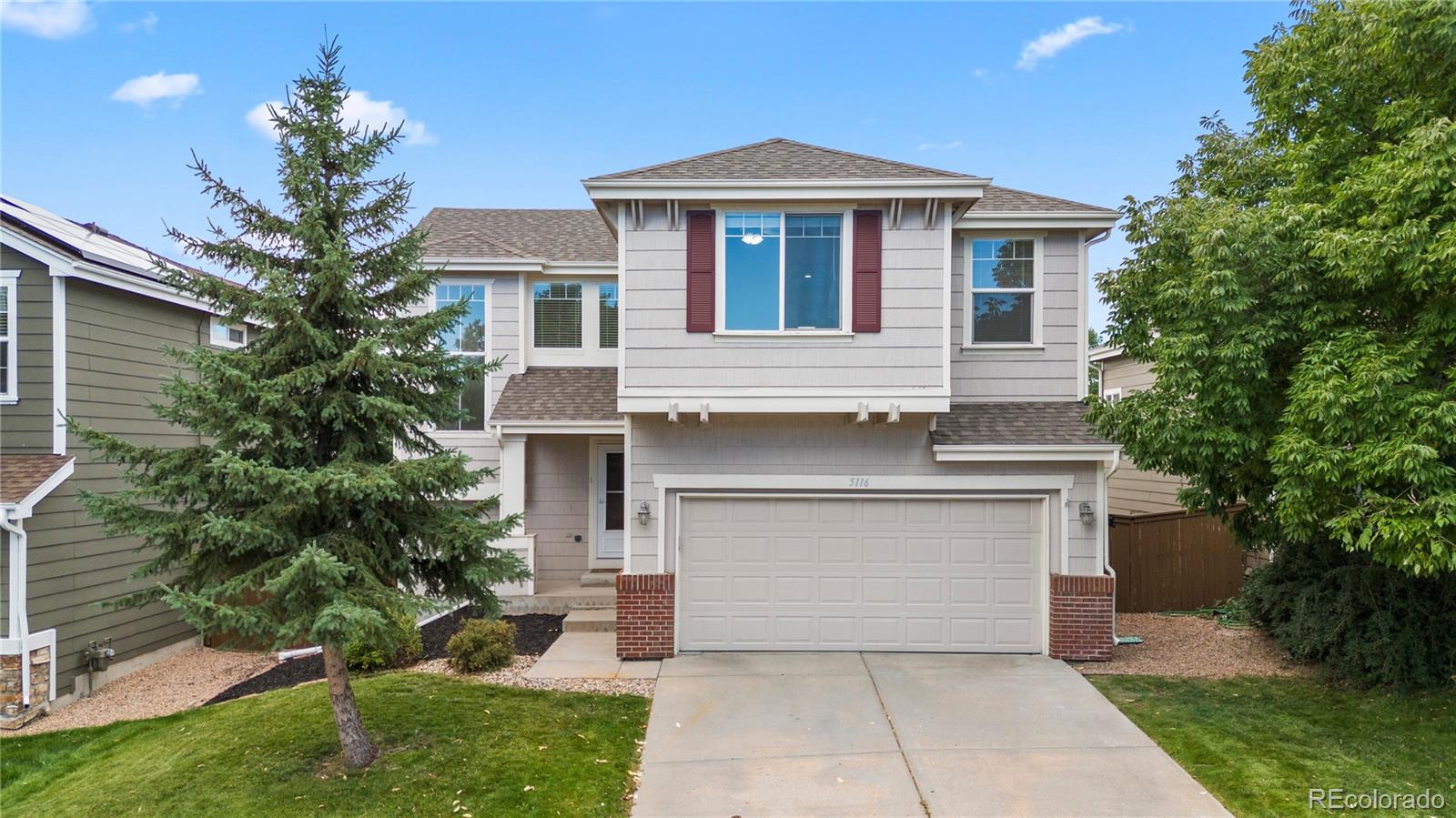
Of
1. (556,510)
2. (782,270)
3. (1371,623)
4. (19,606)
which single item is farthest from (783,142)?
(19,606)

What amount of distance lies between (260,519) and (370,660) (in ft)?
12.8

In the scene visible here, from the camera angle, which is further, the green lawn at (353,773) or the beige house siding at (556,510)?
the beige house siding at (556,510)

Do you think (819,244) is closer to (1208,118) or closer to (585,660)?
(1208,118)

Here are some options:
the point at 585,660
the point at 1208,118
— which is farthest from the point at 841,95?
the point at 585,660

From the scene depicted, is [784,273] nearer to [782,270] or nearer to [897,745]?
[782,270]

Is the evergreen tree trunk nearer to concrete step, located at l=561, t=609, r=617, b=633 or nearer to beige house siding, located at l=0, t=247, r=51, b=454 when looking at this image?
concrete step, located at l=561, t=609, r=617, b=633

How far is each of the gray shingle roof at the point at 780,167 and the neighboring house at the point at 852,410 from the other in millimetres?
41

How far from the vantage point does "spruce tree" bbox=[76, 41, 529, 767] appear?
5188 millimetres

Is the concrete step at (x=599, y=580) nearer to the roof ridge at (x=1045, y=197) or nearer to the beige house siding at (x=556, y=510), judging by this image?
the beige house siding at (x=556, y=510)

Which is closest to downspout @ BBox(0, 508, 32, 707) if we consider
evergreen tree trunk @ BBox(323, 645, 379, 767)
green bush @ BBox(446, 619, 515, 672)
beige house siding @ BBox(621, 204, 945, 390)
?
green bush @ BBox(446, 619, 515, 672)

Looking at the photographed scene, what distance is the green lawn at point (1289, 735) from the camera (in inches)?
221

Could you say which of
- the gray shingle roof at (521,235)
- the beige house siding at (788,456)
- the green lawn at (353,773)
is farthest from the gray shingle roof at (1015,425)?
the gray shingle roof at (521,235)

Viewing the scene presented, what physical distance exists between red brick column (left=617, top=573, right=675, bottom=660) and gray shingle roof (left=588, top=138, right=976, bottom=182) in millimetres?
4829

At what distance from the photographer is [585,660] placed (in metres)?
8.98
